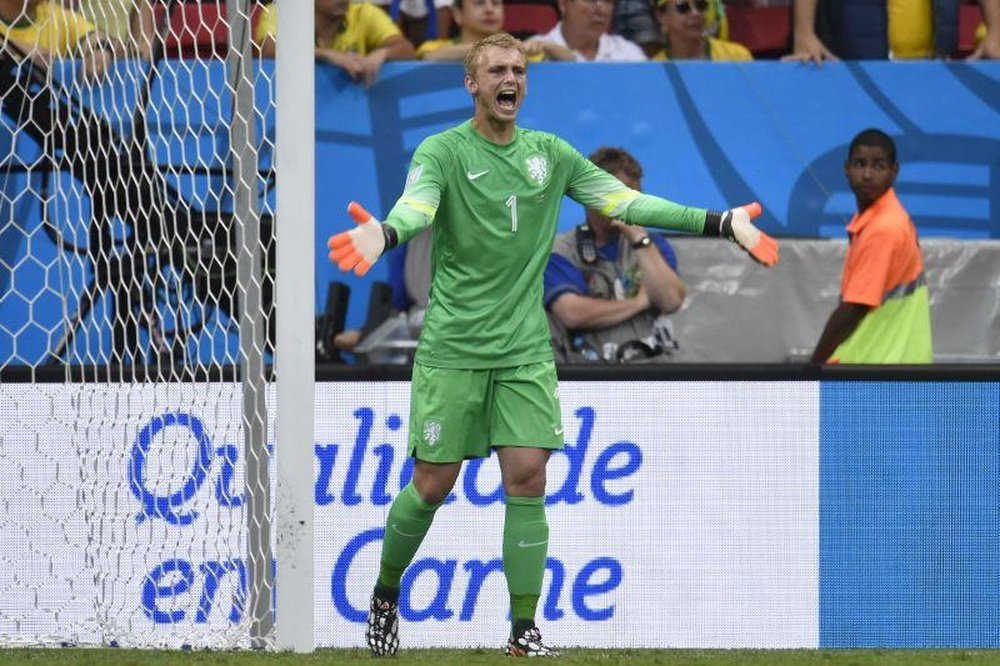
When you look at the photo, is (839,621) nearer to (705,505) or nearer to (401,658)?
(705,505)

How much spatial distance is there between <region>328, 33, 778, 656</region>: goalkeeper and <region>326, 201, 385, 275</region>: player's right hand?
60 centimetres

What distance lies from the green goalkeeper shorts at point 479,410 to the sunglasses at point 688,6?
4.57 m

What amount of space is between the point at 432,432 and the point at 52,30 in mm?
2743

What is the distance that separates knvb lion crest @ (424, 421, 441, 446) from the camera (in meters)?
5.75

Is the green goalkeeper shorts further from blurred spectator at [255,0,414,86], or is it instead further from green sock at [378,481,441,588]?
blurred spectator at [255,0,414,86]

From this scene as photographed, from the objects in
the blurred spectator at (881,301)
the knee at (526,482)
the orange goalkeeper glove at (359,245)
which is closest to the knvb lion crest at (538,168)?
the orange goalkeeper glove at (359,245)

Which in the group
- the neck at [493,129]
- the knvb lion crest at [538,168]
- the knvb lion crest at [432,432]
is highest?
the neck at [493,129]

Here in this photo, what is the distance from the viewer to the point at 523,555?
5734 mm

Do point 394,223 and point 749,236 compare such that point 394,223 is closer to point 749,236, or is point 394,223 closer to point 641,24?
point 749,236

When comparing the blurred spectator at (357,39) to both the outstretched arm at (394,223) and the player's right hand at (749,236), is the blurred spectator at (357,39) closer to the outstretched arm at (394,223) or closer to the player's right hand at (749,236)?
the outstretched arm at (394,223)

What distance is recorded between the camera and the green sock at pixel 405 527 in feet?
19.2

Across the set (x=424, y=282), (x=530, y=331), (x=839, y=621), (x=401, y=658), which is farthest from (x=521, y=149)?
(x=424, y=282)

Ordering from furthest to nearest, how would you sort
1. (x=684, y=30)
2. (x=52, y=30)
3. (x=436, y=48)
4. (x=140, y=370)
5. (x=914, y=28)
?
(x=914, y=28) → (x=684, y=30) → (x=436, y=48) → (x=52, y=30) → (x=140, y=370)

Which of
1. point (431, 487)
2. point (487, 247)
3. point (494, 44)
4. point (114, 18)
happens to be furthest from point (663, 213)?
point (114, 18)
